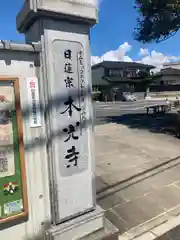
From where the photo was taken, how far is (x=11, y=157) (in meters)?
2.36

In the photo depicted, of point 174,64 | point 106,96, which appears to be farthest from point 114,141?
point 174,64

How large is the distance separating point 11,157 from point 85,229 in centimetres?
135

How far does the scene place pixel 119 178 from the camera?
482cm

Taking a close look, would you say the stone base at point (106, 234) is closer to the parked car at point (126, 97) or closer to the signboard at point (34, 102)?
the signboard at point (34, 102)

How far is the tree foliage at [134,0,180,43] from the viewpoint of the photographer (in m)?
10.3

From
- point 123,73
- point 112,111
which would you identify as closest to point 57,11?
point 112,111

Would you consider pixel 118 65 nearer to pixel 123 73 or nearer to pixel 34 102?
pixel 123 73

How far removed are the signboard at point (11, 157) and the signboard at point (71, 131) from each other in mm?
371

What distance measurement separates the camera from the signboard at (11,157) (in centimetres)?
228

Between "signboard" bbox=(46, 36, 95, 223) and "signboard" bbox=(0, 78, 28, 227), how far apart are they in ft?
1.22

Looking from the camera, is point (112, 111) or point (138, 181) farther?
point (112, 111)

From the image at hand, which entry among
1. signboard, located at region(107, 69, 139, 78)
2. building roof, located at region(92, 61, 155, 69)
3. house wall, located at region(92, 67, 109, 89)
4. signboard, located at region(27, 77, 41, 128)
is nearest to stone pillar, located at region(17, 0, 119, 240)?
signboard, located at region(27, 77, 41, 128)

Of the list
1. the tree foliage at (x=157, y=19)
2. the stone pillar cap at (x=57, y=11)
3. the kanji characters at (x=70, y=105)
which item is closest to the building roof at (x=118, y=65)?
the tree foliage at (x=157, y=19)

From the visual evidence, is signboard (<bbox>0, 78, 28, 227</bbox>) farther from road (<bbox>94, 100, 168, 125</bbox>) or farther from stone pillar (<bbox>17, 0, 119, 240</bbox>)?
road (<bbox>94, 100, 168, 125</bbox>)
